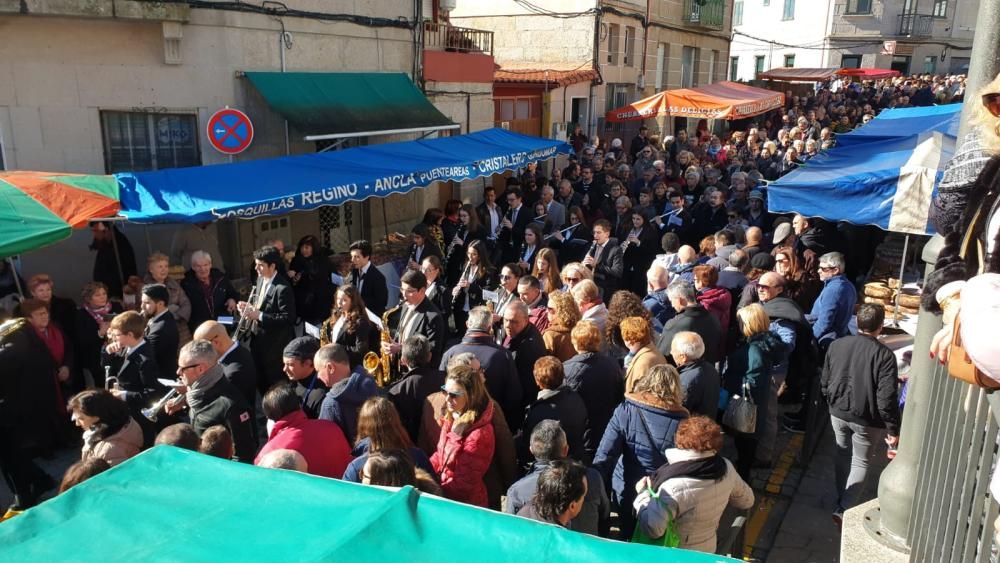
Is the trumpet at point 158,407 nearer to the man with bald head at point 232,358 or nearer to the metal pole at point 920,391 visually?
the man with bald head at point 232,358

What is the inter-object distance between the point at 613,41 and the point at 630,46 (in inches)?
63.8

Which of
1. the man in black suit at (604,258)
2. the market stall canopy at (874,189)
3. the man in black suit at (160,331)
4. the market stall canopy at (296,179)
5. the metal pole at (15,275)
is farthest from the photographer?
the man in black suit at (604,258)

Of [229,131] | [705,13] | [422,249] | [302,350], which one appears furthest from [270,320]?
[705,13]

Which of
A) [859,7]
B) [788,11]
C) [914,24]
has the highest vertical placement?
[859,7]

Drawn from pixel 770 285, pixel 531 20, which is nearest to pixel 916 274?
pixel 770 285

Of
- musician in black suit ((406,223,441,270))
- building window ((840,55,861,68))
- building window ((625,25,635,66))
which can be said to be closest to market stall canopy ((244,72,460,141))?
musician in black suit ((406,223,441,270))

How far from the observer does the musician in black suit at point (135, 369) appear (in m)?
5.54

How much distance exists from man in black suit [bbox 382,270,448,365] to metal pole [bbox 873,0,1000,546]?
4047mm

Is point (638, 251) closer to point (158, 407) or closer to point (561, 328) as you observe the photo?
point (561, 328)

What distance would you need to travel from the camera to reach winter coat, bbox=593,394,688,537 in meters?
4.43

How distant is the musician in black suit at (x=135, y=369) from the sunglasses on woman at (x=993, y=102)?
17.7 feet

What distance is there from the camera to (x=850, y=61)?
46531 mm

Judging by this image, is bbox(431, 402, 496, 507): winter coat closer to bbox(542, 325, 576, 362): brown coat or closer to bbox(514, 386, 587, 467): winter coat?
bbox(514, 386, 587, 467): winter coat

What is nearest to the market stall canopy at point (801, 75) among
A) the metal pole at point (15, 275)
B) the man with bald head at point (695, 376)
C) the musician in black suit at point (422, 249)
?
the musician in black suit at point (422, 249)
